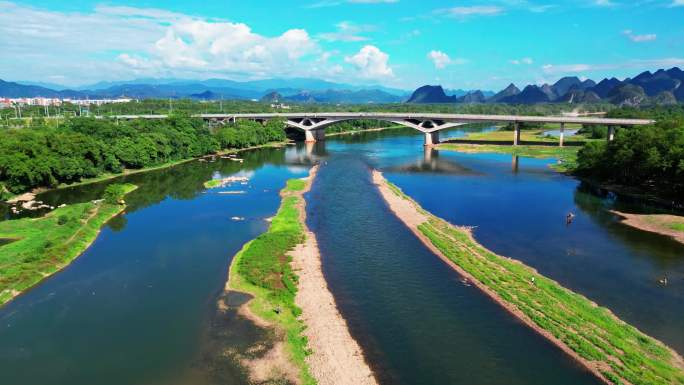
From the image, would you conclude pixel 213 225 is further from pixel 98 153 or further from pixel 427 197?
pixel 98 153

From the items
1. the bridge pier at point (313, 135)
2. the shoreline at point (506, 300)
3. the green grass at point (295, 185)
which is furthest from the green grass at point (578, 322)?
the bridge pier at point (313, 135)

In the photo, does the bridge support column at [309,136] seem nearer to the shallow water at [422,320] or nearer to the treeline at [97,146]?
the treeline at [97,146]

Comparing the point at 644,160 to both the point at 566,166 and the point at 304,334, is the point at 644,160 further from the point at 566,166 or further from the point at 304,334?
the point at 304,334

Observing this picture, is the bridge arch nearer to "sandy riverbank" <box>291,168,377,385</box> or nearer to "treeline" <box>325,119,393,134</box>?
"treeline" <box>325,119,393,134</box>

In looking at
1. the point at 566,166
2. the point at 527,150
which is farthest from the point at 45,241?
the point at 527,150

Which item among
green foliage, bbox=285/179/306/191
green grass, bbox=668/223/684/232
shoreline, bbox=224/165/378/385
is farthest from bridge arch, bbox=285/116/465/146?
shoreline, bbox=224/165/378/385
